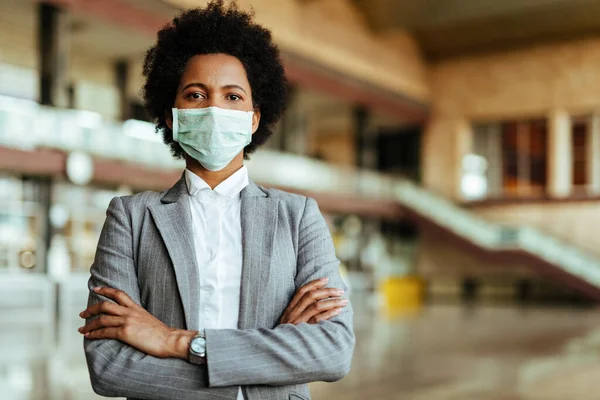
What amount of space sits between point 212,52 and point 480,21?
29029 millimetres

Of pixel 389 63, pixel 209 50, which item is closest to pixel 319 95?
pixel 389 63

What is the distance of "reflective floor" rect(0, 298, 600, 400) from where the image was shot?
8.97m

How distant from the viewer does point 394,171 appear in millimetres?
36344

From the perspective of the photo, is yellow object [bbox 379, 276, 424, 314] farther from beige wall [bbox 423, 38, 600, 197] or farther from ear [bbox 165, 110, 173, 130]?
ear [bbox 165, 110, 173, 130]

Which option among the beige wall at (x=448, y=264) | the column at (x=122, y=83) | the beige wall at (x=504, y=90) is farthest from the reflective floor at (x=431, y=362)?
the beige wall at (x=504, y=90)

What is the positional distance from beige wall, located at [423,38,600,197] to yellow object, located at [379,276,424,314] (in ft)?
14.6

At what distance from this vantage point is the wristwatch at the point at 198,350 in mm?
2248

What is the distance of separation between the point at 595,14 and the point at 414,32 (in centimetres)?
744

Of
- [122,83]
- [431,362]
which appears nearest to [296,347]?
[431,362]

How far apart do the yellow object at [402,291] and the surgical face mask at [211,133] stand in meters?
26.3

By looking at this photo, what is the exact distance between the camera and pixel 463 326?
18562 mm

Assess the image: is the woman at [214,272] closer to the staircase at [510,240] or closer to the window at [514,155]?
the staircase at [510,240]

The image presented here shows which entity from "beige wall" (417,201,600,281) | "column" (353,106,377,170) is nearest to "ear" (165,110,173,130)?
"beige wall" (417,201,600,281)

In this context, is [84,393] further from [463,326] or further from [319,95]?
[319,95]
